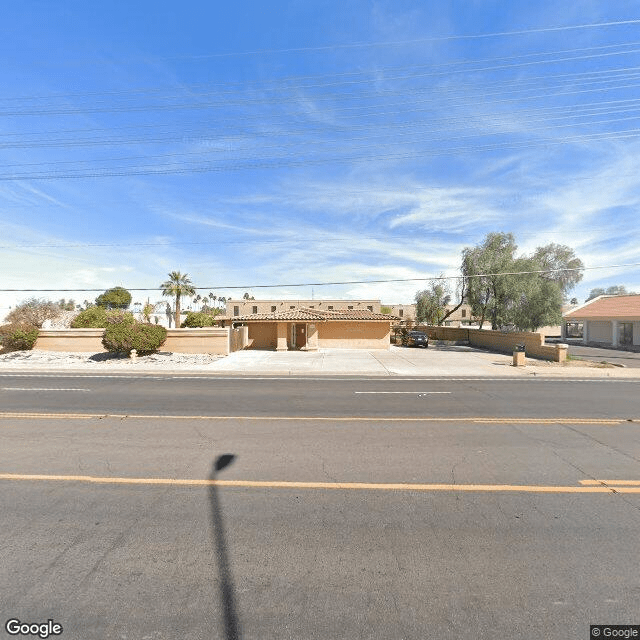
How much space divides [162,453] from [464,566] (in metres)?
4.80

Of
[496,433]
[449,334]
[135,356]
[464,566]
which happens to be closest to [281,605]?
[464,566]

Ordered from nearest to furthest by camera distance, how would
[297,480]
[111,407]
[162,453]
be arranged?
1. [297,480]
2. [162,453]
3. [111,407]

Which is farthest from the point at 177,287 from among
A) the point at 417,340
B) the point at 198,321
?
the point at 417,340

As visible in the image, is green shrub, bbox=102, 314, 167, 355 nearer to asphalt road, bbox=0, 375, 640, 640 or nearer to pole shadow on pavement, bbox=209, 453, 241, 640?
asphalt road, bbox=0, 375, 640, 640

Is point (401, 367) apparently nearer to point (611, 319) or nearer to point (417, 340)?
point (417, 340)

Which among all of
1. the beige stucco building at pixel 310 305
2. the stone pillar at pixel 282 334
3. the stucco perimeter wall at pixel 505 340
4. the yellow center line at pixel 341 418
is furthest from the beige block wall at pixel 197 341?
the beige stucco building at pixel 310 305

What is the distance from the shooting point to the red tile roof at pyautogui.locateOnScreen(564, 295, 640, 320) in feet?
109

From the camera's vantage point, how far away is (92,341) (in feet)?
81.0

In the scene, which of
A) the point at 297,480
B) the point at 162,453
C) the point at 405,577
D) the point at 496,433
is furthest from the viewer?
the point at 496,433

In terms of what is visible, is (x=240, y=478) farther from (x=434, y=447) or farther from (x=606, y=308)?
(x=606, y=308)

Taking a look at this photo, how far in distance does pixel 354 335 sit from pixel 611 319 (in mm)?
24727

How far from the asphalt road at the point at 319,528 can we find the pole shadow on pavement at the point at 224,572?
2 centimetres

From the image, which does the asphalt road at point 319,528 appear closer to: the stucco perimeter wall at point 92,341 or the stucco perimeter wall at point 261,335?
the stucco perimeter wall at point 92,341

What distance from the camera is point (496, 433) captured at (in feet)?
23.7
